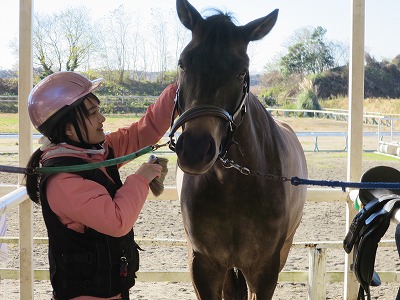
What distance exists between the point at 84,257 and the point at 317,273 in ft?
7.43

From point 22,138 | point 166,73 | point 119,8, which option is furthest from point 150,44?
point 22,138

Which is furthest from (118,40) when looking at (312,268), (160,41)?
(312,268)

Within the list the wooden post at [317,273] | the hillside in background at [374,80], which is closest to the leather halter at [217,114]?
the wooden post at [317,273]

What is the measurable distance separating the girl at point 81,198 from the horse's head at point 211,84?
0.16m

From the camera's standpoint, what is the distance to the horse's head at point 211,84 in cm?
168

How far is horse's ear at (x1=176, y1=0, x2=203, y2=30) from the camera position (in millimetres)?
2064

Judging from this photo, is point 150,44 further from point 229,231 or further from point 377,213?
point 377,213

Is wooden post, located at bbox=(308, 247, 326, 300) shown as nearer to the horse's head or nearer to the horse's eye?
the horse's head

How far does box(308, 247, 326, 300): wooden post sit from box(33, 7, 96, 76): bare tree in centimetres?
217

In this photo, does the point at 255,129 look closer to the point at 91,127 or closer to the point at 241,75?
the point at 241,75

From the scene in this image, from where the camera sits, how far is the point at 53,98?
1596mm

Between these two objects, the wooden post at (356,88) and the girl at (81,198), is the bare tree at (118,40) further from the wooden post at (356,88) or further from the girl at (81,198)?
the girl at (81,198)

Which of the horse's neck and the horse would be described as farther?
the horse's neck

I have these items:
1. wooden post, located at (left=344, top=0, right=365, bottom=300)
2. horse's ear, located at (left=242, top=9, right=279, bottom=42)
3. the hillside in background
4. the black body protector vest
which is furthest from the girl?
the hillside in background
